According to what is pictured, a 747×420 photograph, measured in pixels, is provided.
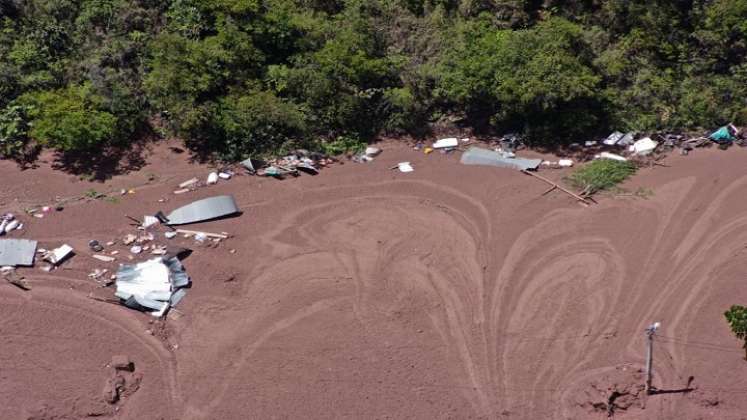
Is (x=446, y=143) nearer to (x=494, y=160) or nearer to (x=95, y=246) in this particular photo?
(x=494, y=160)

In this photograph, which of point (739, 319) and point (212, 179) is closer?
point (739, 319)

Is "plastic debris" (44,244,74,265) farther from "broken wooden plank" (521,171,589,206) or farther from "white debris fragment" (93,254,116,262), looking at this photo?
"broken wooden plank" (521,171,589,206)

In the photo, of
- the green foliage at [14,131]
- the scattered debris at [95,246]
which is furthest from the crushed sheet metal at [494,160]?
the green foliage at [14,131]

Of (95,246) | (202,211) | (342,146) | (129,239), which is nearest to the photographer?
(95,246)

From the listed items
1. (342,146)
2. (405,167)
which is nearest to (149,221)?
(342,146)

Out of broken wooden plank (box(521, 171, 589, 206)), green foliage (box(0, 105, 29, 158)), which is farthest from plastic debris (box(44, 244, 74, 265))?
broken wooden plank (box(521, 171, 589, 206))

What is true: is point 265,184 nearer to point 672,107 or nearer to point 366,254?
point 366,254

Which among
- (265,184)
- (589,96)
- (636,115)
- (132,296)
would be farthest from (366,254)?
(636,115)
